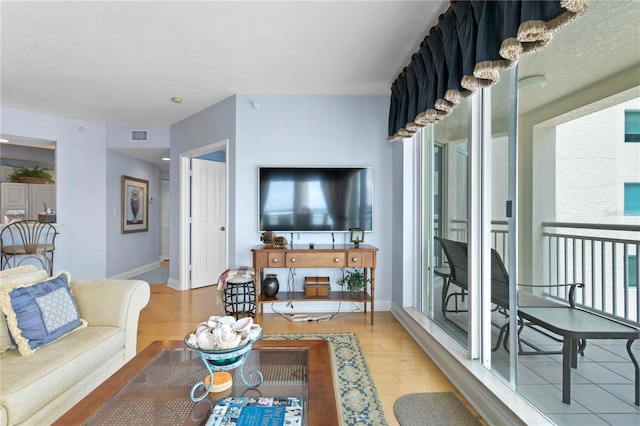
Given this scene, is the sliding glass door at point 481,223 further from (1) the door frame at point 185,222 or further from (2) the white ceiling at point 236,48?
(1) the door frame at point 185,222

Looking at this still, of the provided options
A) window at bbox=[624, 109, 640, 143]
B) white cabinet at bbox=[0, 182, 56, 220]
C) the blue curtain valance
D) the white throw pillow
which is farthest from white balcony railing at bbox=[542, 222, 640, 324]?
white cabinet at bbox=[0, 182, 56, 220]

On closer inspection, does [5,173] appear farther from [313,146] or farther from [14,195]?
[313,146]

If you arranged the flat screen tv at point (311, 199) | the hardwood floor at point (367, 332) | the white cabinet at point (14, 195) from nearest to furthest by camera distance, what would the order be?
the hardwood floor at point (367, 332) → the flat screen tv at point (311, 199) → the white cabinet at point (14, 195)

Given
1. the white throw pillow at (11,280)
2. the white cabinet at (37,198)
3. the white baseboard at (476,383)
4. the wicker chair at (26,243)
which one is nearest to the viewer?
the white baseboard at (476,383)

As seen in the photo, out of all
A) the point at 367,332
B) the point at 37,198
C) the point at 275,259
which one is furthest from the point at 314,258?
the point at 37,198

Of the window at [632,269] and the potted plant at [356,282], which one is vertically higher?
the window at [632,269]

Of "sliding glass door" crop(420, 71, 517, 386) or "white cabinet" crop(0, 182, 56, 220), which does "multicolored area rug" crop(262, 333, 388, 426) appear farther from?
"white cabinet" crop(0, 182, 56, 220)

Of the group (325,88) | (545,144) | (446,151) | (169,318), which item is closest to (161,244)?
(169,318)

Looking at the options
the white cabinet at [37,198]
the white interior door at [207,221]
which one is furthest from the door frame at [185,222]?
the white cabinet at [37,198]

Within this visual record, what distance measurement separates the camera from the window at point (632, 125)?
123 cm

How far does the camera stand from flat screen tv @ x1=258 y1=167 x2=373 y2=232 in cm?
339

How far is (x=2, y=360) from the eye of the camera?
1.48 m

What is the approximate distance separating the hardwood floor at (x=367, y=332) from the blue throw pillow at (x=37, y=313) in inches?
38.1

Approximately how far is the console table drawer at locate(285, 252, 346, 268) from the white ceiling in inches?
71.0
